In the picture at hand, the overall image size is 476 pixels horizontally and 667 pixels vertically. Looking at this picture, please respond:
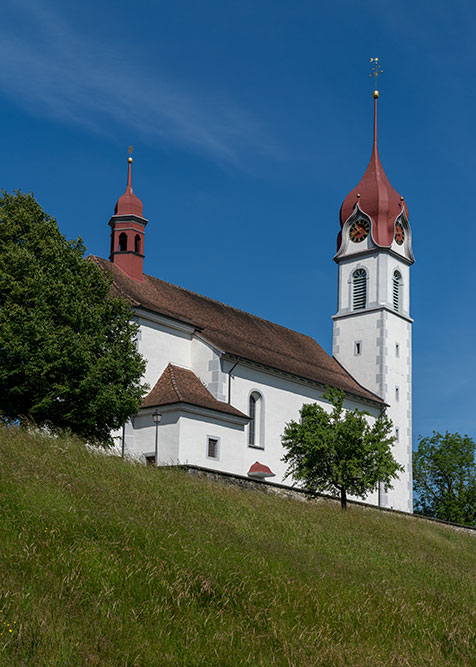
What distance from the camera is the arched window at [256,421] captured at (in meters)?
34.4

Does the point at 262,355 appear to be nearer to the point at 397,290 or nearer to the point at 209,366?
the point at 209,366

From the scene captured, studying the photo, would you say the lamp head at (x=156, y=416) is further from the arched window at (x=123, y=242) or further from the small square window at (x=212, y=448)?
the arched window at (x=123, y=242)

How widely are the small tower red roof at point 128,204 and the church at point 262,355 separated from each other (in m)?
0.06

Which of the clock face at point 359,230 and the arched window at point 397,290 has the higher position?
the clock face at point 359,230

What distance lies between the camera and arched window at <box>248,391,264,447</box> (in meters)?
34.4

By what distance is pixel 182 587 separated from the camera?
10.2 m

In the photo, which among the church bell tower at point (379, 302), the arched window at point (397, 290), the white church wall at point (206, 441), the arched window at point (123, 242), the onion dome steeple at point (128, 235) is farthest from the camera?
the arched window at point (397, 290)

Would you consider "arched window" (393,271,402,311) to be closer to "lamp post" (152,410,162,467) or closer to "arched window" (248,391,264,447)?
"arched window" (248,391,264,447)

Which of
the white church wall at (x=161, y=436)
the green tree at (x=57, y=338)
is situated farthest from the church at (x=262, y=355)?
the green tree at (x=57, y=338)

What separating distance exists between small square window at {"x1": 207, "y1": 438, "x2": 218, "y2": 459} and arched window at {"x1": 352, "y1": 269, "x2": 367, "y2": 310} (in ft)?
60.5

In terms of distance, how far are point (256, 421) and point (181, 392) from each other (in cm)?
560

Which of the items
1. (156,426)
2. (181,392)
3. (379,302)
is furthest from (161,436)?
(379,302)

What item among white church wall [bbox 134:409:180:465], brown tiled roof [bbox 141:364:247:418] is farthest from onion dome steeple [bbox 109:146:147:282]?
white church wall [bbox 134:409:180:465]

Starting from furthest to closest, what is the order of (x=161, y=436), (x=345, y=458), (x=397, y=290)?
1. (x=397, y=290)
2. (x=161, y=436)
3. (x=345, y=458)
